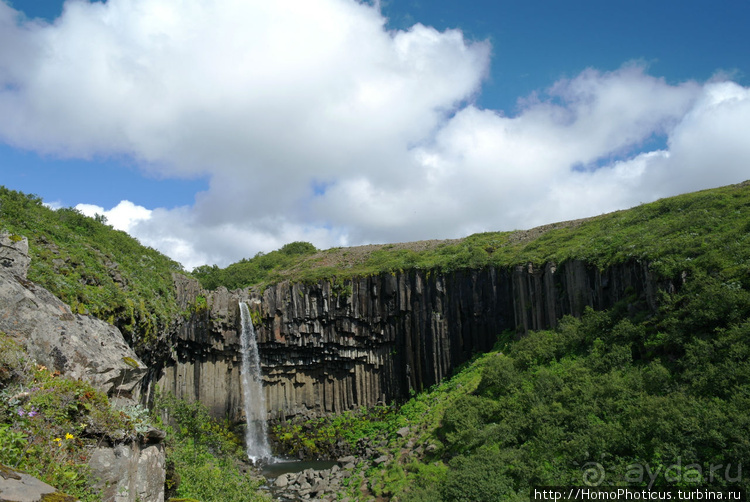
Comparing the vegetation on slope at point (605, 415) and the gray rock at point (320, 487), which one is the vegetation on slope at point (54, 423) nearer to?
the vegetation on slope at point (605, 415)

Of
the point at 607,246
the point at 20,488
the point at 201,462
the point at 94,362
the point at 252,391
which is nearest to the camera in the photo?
the point at 20,488

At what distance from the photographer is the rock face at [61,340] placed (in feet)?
26.7

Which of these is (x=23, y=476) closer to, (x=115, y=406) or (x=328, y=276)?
(x=115, y=406)

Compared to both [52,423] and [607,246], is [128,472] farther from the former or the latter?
[607,246]

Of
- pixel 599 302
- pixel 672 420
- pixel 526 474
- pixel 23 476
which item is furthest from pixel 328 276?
pixel 23 476

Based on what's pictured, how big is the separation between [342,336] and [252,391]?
740 centimetres

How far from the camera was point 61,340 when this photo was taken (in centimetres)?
853

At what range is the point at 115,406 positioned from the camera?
8.03 m

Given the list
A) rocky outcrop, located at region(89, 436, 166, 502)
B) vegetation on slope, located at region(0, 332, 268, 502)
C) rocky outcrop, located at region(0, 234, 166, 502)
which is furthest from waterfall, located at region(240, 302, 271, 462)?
vegetation on slope, located at region(0, 332, 268, 502)

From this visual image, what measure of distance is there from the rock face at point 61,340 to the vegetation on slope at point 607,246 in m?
18.7

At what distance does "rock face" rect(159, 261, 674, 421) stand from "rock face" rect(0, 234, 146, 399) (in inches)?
876

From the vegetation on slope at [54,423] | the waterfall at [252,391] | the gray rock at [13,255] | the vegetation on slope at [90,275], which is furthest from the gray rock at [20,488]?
the waterfall at [252,391]

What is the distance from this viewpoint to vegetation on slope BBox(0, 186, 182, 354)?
15.6 m

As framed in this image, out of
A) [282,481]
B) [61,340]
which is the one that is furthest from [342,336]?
[61,340]
